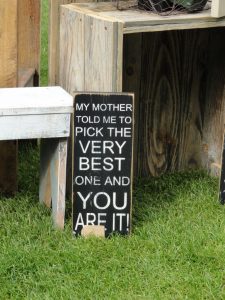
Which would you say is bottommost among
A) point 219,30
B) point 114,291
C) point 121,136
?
point 114,291

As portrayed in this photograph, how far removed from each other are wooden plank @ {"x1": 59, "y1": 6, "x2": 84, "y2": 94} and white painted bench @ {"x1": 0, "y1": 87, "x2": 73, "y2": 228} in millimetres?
162

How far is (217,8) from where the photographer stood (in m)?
4.61

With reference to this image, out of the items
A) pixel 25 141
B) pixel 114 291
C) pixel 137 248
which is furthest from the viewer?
pixel 25 141

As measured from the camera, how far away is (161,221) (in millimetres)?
4676

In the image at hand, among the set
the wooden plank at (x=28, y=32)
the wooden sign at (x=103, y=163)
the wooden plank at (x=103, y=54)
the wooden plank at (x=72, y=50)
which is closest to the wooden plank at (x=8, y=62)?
the wooden plank at (x=72, y=50)

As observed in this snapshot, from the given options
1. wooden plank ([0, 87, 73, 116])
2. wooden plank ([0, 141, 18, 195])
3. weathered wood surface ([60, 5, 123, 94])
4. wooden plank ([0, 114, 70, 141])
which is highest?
weathered wood surface ([60, 5, 123, 94])

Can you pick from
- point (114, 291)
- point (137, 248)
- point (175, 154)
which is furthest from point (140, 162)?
point (114, 291)

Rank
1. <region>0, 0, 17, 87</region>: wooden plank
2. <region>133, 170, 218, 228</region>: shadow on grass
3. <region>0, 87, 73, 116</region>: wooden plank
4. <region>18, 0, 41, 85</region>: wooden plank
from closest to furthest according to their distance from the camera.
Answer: <region>0, 87, 73, 116</region>: wooden plank, <region>0, 0, 17, 87</region>: wooden plank, <region>133, 170, 218, 228</region>: shadow on grass, <region>18, 0, 41, 85</region>: wooden plank

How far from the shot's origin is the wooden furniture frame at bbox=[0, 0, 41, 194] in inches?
187

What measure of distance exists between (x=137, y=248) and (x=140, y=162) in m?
1.28

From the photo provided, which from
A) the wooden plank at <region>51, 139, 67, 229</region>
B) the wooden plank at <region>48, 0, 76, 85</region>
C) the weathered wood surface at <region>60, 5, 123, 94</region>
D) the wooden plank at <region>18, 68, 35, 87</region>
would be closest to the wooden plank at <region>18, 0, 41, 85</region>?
the wooden plank at <region>18, 68, 35, 87</region>

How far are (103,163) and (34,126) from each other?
0.45 m

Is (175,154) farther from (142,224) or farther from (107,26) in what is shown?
(107,26)

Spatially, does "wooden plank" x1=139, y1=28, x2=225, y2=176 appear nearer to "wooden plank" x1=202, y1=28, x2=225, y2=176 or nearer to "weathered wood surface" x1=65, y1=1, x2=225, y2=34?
"wooden plank" x1=202, y1=28, x2=225, y2=176
